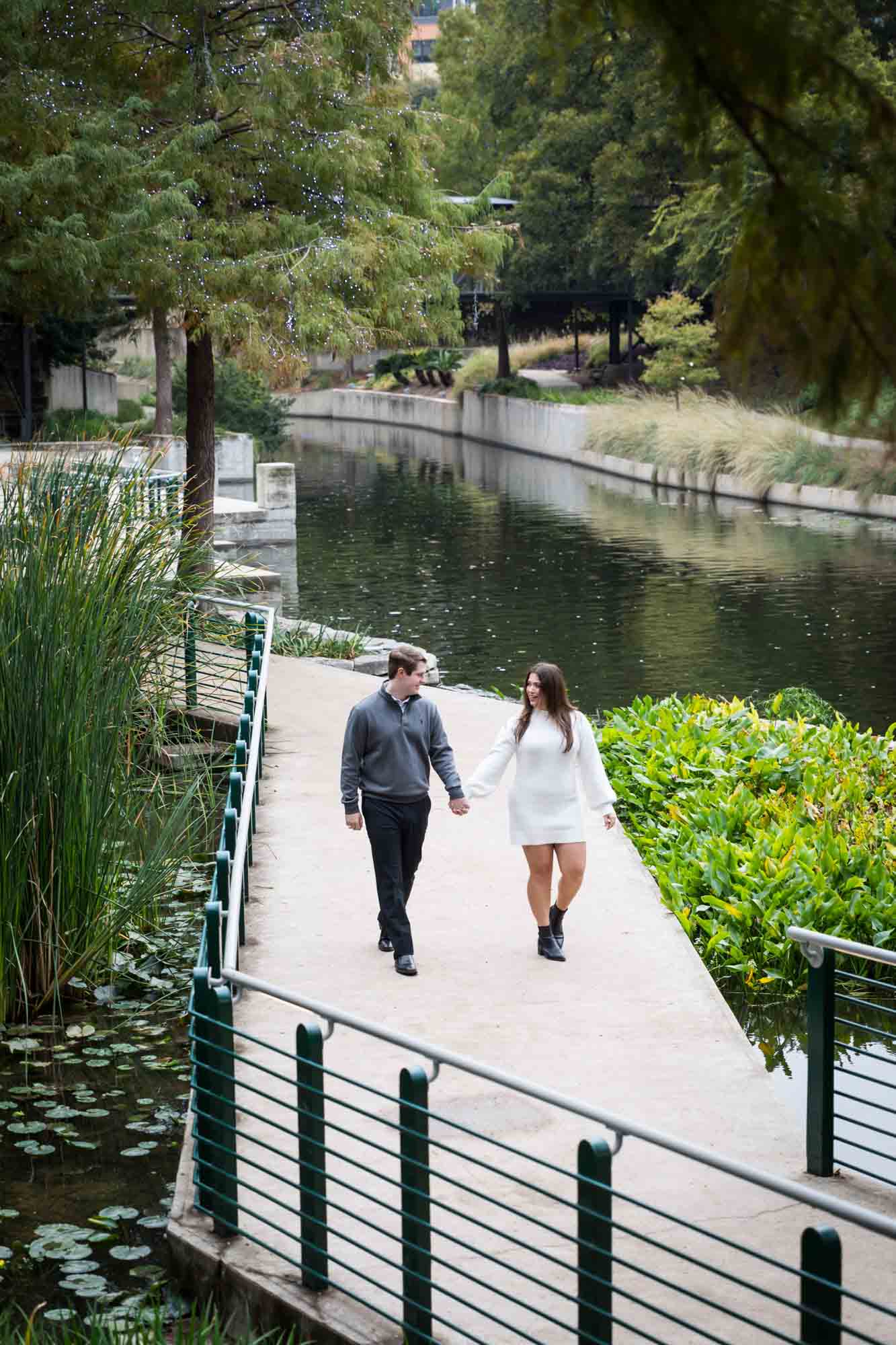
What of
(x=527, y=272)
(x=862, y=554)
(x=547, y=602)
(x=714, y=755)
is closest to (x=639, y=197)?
(x=527, y=272)

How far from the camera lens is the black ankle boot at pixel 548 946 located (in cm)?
826

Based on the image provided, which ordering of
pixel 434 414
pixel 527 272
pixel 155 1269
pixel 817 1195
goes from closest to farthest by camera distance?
pixel 817 1195 → pixel 155 1269 → pixel 527 272 → pixel 434 414

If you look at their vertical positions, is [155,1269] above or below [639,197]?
below

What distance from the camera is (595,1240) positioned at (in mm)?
4422

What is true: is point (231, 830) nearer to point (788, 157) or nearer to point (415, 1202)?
point (415, 1202)

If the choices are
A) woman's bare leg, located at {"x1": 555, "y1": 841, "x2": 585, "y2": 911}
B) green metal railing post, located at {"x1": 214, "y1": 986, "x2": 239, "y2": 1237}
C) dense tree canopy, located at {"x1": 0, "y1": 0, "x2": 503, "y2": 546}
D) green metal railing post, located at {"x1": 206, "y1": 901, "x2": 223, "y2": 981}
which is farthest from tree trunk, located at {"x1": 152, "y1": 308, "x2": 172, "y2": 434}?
green metal railing post, located at {"x1": 214, "y1": 986, "x2": 239, "y2": 1237}

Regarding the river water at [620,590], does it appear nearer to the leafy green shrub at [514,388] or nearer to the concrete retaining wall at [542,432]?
the concrete retaining wall at [542,432]

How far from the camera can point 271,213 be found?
63.6 ft

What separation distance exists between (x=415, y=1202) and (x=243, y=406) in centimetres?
4070

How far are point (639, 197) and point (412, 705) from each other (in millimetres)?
45396

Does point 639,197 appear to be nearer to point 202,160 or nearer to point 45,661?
point 202,160

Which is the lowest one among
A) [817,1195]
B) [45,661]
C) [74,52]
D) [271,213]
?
[817,1195]

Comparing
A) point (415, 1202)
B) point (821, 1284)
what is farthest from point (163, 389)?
point (821, 1284)

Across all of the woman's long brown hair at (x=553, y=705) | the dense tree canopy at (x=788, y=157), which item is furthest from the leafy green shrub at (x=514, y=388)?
the dense tree canopy at (x=788, y=157)
